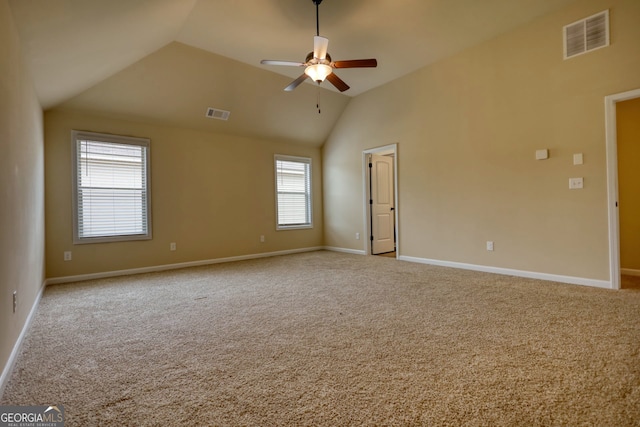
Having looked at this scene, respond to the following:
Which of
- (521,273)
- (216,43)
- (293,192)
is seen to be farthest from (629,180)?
(216,43)

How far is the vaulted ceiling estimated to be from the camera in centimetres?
261

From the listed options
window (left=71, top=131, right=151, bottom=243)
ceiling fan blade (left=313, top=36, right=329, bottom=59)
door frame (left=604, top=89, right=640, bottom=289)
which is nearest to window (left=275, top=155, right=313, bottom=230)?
window (left=71, top=131, right=151, bottom=243)

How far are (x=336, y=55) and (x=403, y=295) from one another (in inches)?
137

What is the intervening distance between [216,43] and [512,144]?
4229mm

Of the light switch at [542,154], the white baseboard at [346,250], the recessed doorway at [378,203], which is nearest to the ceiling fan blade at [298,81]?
the recessed doorway at [378,203]

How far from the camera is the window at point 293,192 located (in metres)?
6.57

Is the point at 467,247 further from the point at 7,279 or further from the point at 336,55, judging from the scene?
the point at 7,279

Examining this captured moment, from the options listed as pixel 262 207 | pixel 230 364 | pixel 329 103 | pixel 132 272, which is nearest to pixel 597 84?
pixel 329 103

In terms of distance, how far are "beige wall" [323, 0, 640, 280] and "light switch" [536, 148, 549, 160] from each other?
5 centimetres

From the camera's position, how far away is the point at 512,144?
411 cm

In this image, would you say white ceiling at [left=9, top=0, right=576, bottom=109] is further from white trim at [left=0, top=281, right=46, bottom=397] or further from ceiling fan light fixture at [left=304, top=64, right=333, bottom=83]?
white trim at [left=0, top=281, right=46, bottom=397]

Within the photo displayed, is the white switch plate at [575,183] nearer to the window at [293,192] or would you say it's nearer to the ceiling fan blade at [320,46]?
the ceiling fan blade at [320,46]

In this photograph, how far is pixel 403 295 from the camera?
131 inches

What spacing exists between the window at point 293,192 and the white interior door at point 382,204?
1511mm
